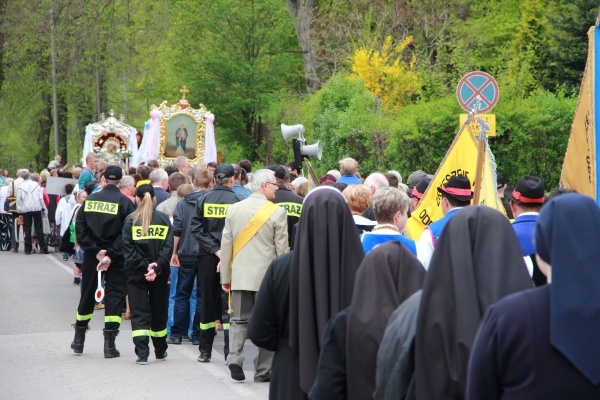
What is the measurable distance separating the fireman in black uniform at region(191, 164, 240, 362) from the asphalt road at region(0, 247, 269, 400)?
563 millimetres

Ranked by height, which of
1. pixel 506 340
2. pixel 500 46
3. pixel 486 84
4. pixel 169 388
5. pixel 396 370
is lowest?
pixel 169 388

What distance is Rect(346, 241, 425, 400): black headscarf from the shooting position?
4.76 metres

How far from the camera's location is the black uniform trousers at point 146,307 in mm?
11031

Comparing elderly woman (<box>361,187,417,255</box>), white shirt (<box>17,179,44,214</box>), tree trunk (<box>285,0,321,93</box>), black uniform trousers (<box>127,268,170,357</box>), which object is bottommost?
black uniform trousers (<box>127,268,170,357</box>)

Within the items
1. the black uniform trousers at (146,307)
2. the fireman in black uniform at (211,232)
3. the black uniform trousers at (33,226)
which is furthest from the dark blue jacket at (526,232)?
the black uniform trousers at (33,226)

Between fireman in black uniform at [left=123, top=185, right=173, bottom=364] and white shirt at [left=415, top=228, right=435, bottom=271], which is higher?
white shirt at [left=415, top=228, right=435, bottom=271]

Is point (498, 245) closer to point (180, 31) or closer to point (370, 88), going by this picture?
point (370, 88)

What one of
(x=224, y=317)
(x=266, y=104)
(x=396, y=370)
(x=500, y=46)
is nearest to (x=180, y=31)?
(x=266, y=104)

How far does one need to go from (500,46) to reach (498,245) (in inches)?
1300

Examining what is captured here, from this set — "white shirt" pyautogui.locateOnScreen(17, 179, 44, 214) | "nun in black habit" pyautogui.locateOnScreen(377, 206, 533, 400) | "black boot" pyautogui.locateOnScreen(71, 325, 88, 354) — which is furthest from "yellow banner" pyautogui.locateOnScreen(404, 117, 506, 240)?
"white shirt" pyautogui.locateOnScreen(17, 179, 44, 214)

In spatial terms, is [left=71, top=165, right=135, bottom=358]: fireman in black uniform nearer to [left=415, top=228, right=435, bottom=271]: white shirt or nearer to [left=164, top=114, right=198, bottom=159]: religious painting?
[left=415, top=228, right=435, bottom=271]: white shirt

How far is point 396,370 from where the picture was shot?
4391mm

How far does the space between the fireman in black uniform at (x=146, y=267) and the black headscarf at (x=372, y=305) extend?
6.27 meters

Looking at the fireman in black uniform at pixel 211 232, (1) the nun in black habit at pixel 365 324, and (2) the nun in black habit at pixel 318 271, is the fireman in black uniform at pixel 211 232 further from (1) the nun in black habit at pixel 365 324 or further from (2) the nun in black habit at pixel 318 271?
(1) the nun in black habit at pixel 365 324
